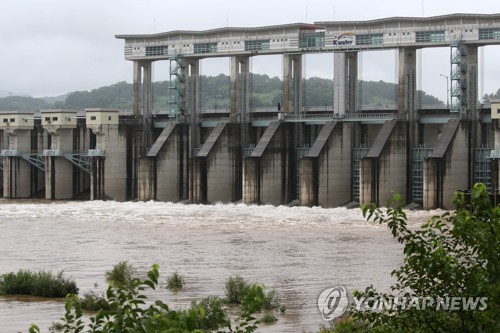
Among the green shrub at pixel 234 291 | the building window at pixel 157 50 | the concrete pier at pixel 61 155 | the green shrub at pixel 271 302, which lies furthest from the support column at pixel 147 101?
the green shrub at pixel 271 302

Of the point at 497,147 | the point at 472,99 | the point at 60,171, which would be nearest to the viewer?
the point at 497,147

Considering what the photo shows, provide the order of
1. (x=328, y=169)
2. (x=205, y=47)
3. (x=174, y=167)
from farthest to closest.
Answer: (x=205, y=47), (x=174, y=167), (x=328, y=169)

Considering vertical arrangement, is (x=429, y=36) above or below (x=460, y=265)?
above

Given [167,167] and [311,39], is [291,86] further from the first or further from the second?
[167,167]

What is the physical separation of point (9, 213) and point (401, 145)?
1881 cm

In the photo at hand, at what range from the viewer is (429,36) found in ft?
164

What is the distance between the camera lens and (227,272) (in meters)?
28.6

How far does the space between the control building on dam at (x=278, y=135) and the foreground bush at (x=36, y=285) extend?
2464cm

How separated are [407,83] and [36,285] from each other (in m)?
29.8

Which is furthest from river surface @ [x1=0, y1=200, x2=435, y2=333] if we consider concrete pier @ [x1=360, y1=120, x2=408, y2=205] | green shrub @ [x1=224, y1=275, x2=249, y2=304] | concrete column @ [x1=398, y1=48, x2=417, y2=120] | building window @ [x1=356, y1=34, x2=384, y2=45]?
building window @ [x1=356, y1=34, x2=384, y2=45]

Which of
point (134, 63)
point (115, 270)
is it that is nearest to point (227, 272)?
point (115, 270)

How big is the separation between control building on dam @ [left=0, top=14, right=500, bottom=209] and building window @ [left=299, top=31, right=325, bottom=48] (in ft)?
0.24

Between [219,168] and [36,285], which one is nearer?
[36,285]

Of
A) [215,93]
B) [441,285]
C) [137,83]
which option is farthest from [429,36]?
[215,93]
